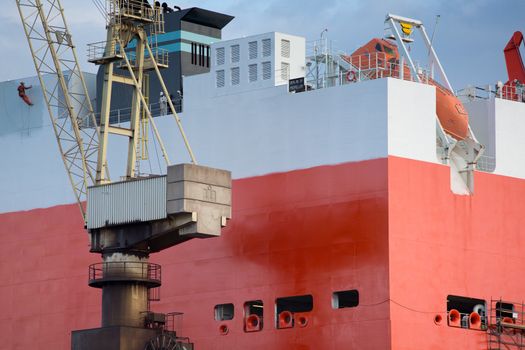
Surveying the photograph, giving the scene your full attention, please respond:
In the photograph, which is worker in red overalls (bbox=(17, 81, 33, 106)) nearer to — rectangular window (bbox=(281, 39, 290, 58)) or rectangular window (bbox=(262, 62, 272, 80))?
rectangular window (bbox=(262, 62, 272, 80))

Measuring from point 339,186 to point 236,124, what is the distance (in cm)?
469

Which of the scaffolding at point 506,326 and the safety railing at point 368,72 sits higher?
the safety railing at point 368,72

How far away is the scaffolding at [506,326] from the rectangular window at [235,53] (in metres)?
11.0

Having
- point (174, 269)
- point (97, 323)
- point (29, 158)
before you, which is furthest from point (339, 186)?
point (29, 158)

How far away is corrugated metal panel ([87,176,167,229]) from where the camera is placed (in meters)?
40.8

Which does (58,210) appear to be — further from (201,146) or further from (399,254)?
(399,254)

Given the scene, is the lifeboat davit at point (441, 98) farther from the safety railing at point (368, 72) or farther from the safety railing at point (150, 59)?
the safety railing at point (150, 59)

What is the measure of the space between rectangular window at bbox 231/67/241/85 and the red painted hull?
323 centimetres

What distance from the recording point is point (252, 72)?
45.9 meters

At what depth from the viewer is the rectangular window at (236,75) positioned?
46.1 m

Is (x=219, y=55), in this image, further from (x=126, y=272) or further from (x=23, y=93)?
(x=126, y=272)

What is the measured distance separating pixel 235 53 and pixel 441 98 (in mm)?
6863

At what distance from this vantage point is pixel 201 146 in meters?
46.4

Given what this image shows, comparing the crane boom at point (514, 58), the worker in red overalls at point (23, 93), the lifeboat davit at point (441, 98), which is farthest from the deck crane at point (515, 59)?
the worker in red overalls at point (23, 93)
